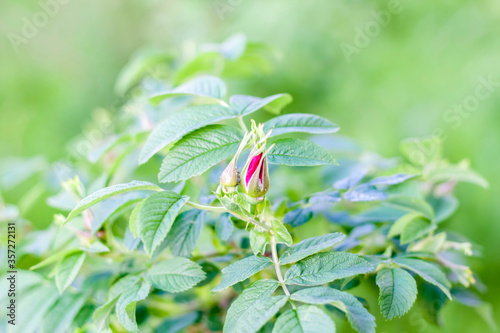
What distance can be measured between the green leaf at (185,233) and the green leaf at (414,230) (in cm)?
24

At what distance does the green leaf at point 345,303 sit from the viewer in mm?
378

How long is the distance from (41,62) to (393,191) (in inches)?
106

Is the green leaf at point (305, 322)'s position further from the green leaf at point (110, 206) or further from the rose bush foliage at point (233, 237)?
the green leaf at point (110, 206)

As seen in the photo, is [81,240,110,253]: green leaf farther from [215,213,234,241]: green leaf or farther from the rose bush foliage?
[215,213,234,241]: green leaf

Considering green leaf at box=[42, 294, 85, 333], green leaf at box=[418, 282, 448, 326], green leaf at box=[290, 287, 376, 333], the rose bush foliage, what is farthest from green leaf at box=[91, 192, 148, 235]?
green leaf at box=[418, 282, 448, 326]

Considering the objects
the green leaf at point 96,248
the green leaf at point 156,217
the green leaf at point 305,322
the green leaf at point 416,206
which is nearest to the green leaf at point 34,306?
the green leaf at point 96,248

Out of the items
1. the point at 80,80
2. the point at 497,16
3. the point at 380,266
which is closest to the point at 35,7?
the point at 80,80

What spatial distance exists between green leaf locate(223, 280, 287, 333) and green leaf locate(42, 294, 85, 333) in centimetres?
26

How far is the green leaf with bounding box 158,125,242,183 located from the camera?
18.4 inches

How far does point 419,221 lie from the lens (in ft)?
1.88

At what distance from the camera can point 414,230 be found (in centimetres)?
56

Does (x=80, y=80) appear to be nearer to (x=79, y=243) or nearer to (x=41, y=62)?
(x=41, y=62)

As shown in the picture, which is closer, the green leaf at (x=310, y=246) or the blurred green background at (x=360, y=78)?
the green leaf at (x=310, y=246)

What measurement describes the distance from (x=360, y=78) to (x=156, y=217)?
4.42 feet
